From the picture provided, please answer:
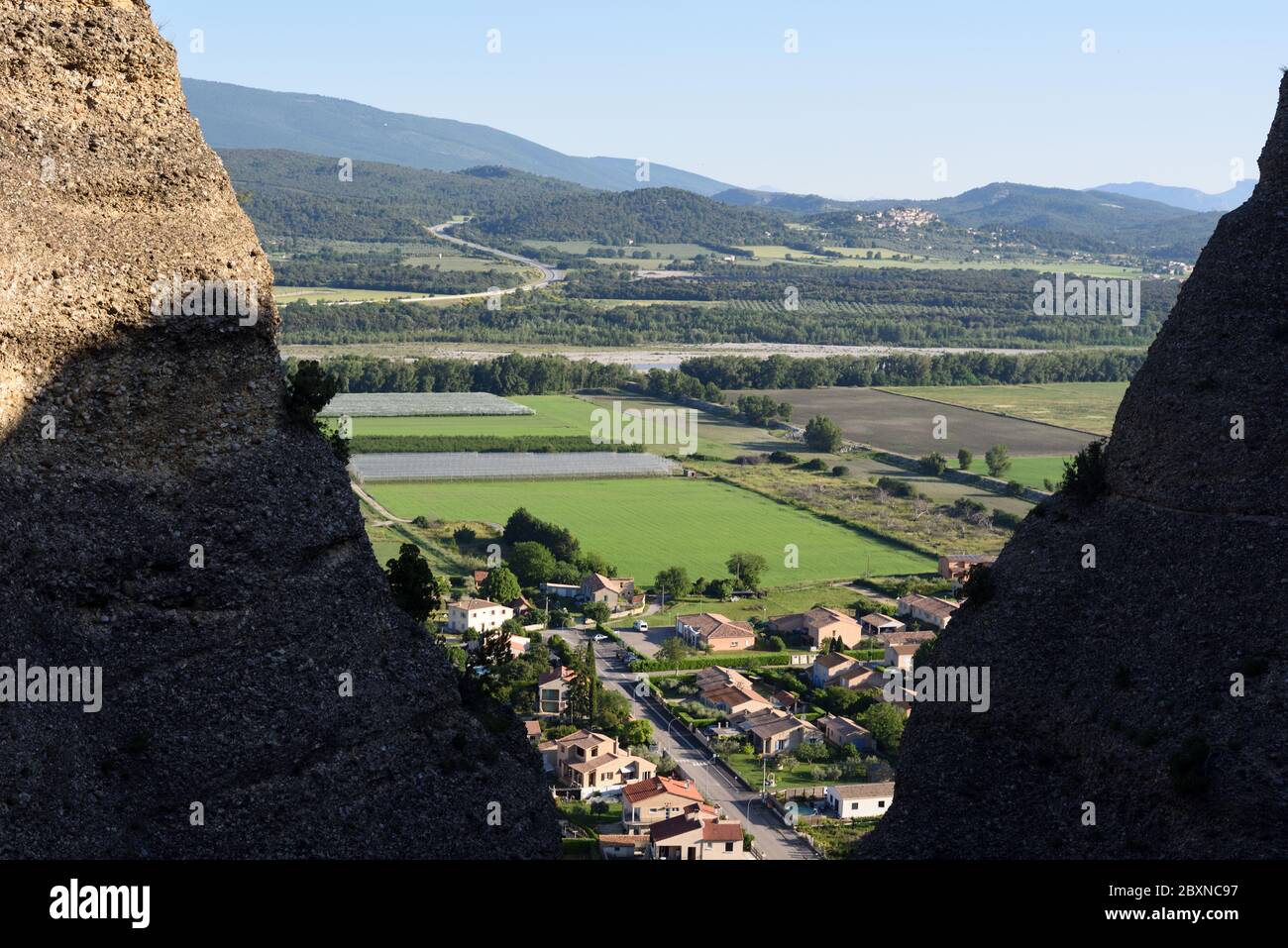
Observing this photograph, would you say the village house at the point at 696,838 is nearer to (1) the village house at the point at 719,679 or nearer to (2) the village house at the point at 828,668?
(1) the village house at the point at 719,679

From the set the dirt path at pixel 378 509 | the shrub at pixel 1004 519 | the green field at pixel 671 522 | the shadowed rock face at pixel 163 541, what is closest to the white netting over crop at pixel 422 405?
the green field at pixel 671 522

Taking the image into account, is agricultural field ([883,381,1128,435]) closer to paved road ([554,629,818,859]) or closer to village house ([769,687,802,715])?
village house ([769,687,802,715])

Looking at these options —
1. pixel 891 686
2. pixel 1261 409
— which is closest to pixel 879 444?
pixel 891 686

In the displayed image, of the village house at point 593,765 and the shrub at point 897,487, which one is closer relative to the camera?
the village house at point 593,765

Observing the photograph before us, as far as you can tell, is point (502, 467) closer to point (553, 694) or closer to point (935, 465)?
point (935, 465)

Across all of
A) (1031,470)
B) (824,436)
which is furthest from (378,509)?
(1031,470)

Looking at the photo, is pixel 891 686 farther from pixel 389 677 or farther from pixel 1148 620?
pixel 389 677
